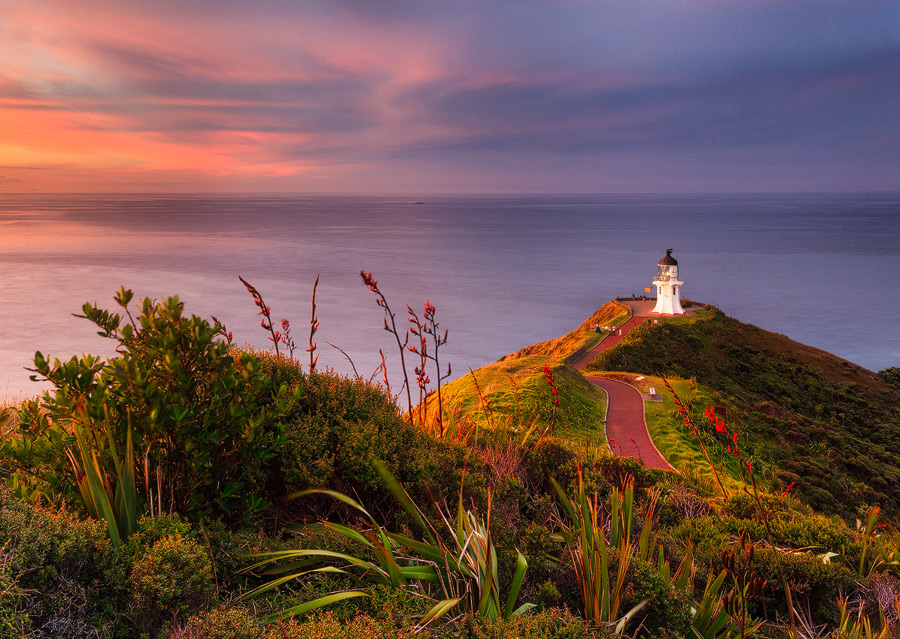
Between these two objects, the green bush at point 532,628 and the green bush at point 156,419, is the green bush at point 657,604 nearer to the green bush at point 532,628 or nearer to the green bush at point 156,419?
the green bush at point 532,628

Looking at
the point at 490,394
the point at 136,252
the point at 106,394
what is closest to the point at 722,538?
the point at 106,394

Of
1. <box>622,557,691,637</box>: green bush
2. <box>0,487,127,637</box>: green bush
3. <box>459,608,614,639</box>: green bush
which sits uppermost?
<box>0,487,127,637</box>: green bush

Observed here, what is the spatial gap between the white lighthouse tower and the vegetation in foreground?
149 feet

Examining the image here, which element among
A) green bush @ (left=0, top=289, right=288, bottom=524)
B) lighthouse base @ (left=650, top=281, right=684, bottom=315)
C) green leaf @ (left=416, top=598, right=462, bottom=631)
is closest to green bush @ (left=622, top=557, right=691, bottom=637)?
green leaf @ (left=416, top=598, right=462, bottom=631)

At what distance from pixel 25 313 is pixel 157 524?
207 ft

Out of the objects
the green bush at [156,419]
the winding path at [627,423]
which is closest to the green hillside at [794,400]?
the winding path at [627,423]

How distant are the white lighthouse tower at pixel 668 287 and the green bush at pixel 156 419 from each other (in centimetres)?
4789

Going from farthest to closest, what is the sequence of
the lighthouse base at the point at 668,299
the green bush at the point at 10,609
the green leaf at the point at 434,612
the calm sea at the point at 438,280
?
the calm sea at the point at 438,280, the lighthouse base at the point at 668,299, the green leaf at the point at 434,612, the green bush at the point at 10,609

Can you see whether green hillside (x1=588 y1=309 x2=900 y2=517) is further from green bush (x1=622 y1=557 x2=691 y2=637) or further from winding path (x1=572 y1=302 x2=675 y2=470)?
green bush (x1=622 y1=557 x2=691 y2=637)

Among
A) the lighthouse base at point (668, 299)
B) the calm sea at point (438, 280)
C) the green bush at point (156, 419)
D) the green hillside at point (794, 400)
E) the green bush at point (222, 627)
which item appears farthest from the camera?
the calm sea at point (438, 280)

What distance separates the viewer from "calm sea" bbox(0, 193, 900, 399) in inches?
2263

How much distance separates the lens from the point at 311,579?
107 inches

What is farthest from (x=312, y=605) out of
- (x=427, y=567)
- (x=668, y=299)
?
(x=668, y=299)

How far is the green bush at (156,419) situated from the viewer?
2.70 m
